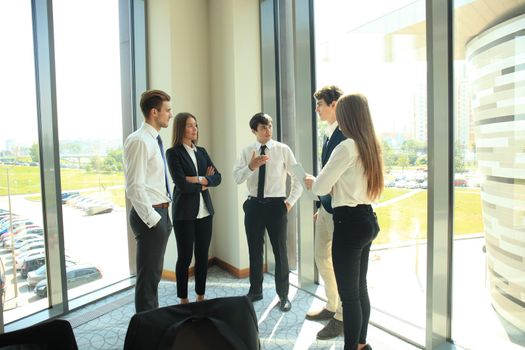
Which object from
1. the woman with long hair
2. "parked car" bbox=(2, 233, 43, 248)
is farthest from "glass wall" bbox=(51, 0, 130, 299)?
the woman with long hair

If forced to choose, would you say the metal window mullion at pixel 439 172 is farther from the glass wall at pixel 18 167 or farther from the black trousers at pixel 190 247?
the glass wall at pixel 18 167

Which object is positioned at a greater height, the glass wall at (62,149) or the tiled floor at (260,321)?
the glass wall at (62,149)

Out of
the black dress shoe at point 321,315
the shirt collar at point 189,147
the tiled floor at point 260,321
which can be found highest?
the shirt collar at point 189,147

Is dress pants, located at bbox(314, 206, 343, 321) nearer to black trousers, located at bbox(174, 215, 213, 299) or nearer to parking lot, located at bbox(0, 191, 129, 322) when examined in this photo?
black trousers, located at bbox(174, 215, 213, 299)

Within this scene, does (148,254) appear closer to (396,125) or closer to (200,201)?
(200,201)

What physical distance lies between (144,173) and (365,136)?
4.30 ft

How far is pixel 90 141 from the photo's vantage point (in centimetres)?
322

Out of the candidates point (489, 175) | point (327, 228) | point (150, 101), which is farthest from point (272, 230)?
point (489, 175)

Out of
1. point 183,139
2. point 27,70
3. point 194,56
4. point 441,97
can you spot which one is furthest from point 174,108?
point 441,97

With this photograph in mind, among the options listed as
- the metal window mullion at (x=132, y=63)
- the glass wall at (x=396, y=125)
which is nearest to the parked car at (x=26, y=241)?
the metal window mullion at (x=132, y=63)

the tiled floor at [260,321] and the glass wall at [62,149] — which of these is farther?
the glass wall at [62,149]

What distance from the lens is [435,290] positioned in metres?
2.24

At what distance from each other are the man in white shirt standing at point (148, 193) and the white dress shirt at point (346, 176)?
1047 mm

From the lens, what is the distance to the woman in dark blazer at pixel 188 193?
2559 mm
